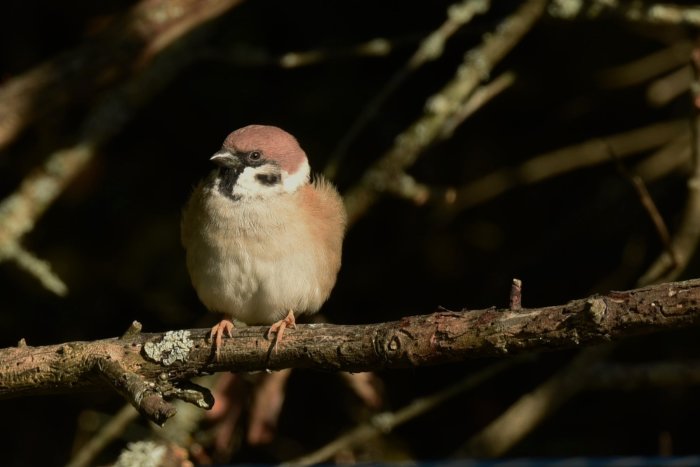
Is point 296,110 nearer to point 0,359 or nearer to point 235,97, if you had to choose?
point 235,97

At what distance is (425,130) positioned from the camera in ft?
15.4

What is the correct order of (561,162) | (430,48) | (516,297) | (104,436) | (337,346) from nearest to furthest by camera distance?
(516,297) < (337,346) < (104,436) < (430,48) < (561,162)

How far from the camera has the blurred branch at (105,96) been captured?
4734 mm

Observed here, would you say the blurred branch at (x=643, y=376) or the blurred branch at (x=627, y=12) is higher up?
the blurred branch at (x=627, y=12)

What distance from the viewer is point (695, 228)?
4617 millimetres

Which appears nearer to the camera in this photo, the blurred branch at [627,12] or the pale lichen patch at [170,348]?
the pale lichen patch at [170,348]

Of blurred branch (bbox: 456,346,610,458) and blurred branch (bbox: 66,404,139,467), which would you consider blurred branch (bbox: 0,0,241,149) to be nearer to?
blurred branch (bbox: 66,404,139,467)

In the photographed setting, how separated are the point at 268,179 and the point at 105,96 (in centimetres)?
135

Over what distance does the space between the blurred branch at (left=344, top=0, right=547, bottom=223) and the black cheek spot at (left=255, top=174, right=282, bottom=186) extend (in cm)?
60

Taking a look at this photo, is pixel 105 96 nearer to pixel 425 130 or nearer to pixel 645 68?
pixel 425 130

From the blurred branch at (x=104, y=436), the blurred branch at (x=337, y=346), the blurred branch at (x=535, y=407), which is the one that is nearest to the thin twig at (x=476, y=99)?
the blurred branch at (x=535, y=407)

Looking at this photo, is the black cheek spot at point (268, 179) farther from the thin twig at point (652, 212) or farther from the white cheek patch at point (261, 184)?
the thin twig at point (652, 212)

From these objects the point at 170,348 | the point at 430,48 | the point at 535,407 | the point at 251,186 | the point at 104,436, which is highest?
the point at 430,48

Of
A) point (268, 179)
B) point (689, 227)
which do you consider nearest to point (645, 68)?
point (689, 227)
